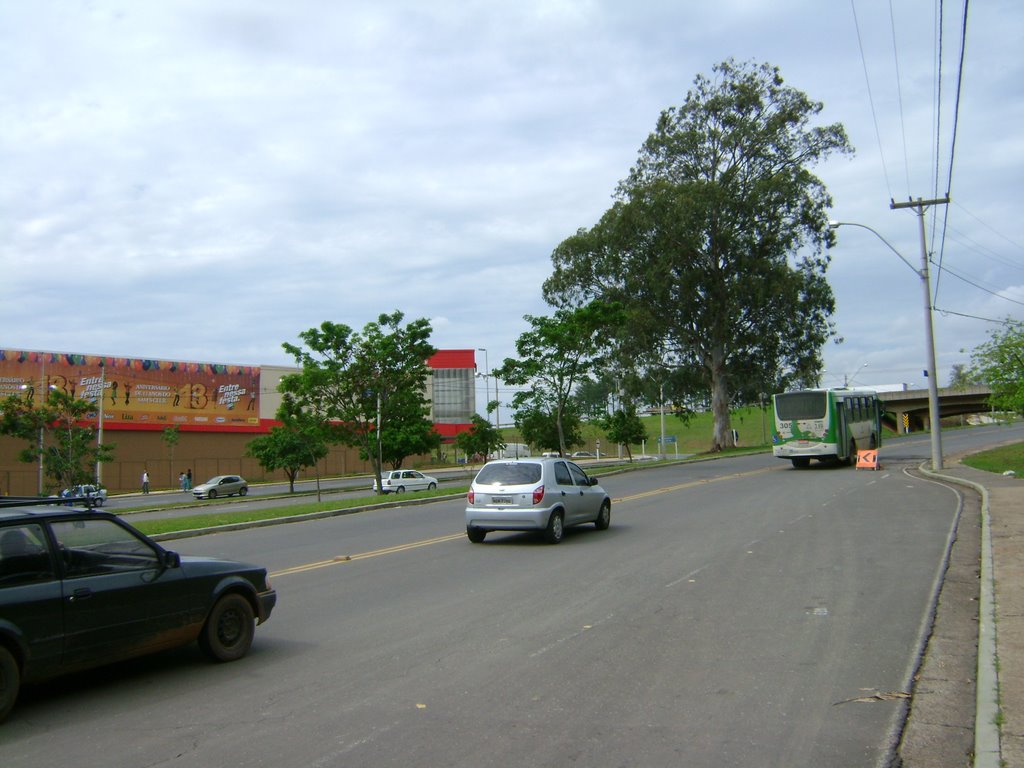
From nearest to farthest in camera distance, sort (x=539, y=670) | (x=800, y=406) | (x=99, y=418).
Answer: (x=539, y=670) → (x=800, y=406) → (x=99, y=418)

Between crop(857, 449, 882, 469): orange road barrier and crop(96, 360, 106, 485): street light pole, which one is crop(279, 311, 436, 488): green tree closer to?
crop(857, 449, 882, 469): orange road barrier

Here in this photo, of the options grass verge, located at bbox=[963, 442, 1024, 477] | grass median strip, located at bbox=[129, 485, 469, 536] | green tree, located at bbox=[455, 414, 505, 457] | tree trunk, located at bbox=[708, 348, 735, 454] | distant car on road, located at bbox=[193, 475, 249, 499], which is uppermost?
tree trunk, located at bbox=[708, 348, 735, 454]

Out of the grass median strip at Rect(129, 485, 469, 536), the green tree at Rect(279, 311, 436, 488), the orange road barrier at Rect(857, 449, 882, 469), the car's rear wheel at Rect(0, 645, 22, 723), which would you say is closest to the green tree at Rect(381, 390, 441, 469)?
the green tree at Rect(279, 311, 436, 488)

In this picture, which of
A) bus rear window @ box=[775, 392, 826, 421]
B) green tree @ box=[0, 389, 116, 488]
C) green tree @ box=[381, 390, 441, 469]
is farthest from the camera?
bus rear window @ box=[775, 392, 826, 421]

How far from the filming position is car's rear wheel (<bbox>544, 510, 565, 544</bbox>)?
1538cm

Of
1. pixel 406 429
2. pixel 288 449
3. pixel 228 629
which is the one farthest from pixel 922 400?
pixel 228 629

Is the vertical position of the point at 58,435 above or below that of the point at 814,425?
above

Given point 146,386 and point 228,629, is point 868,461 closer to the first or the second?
point 228,629

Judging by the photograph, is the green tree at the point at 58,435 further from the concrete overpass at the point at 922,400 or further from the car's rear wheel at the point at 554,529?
the concrete overpass at the point at 922,400

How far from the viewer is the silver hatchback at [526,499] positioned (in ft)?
50.3

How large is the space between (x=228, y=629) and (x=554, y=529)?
27.6 feet

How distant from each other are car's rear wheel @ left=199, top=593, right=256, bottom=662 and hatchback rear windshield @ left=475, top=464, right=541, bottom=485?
8.17m

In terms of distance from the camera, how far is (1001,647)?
737 centimetres

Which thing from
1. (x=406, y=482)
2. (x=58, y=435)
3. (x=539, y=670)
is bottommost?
(x=406, y=482)
